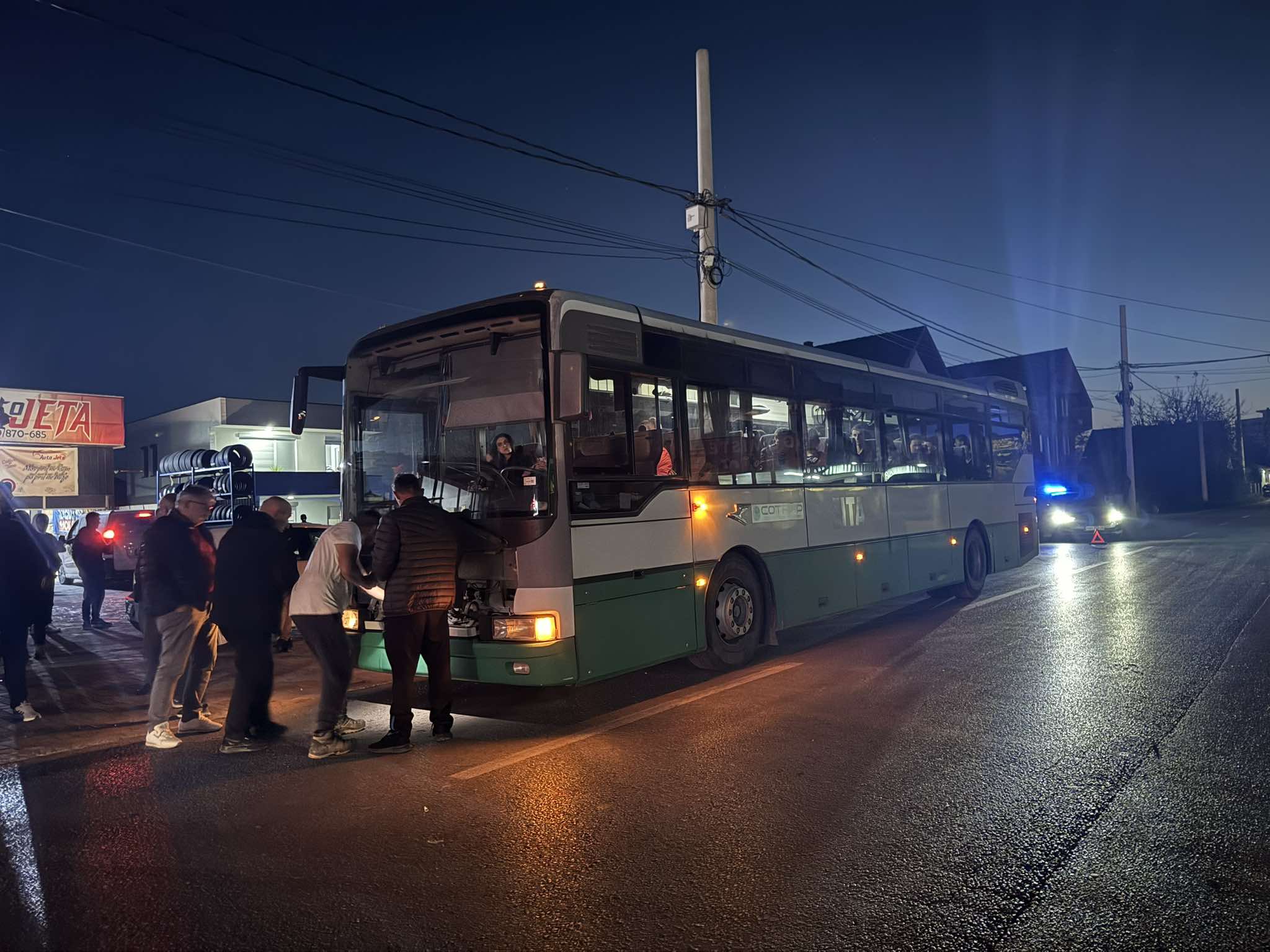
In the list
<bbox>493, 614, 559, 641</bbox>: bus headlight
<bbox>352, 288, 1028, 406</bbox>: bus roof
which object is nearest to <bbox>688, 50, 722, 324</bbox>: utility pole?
<bbox>352, 288, 1028, 406</bbox>: bus roof

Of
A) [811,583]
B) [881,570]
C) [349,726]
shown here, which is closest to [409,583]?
[349,726]

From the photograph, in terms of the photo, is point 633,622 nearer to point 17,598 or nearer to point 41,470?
point 17,598

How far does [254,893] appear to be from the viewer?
3.99m

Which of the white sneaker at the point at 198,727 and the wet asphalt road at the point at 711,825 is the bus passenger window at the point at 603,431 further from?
the white sneaker at the point at 198,727

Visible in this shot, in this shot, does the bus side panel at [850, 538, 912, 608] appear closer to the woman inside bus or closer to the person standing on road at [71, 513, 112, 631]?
the woman inside bus

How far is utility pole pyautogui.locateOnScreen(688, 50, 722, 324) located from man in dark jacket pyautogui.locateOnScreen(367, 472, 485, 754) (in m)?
Answer: 9.86

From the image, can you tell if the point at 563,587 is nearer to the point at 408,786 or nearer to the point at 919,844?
the point at 408,786

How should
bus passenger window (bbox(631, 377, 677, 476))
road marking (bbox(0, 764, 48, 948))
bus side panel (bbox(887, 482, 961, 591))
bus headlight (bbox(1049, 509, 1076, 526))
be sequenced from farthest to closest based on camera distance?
bus headlight (bbox(1049, 509, 1076, 526))
bus side panel (bbox(887, 482, 961, 591))
bus passenger window (bbox(631, 377, 677, 476))
road marking (bbox(0, 764, 48, 948))

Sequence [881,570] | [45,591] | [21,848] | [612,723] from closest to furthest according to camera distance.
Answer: [21,848], [612,723], [45,591], [881,570]

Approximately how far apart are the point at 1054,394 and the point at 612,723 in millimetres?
59596

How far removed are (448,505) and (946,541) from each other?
8.56 m

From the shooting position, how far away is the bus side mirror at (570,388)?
21.3 feet

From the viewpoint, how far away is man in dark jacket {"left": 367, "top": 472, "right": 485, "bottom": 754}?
6.28m

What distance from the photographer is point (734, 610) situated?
877cm
